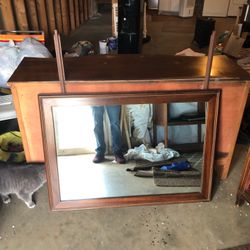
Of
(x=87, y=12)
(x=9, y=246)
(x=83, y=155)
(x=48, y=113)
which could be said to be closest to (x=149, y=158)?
(x=83, y=155)

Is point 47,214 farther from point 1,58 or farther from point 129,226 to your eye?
point 1,58

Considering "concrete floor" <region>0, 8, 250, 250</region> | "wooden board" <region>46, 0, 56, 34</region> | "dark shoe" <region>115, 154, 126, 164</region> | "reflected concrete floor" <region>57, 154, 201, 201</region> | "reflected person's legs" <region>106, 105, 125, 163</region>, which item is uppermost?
"wooden board" <region>46, 0, 56, 34</region>

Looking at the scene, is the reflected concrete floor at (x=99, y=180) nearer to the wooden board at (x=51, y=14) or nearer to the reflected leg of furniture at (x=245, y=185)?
the reflected leg of furniture at (x=245, y=185)

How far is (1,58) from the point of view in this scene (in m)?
1.79

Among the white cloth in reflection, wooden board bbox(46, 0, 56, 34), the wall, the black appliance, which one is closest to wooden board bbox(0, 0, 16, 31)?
the wall

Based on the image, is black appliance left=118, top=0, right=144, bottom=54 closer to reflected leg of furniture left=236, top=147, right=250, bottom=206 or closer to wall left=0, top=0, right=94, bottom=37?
wall left=0, top=0, right=94, bottom=37

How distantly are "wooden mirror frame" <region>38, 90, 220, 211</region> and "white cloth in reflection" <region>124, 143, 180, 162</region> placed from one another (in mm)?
189

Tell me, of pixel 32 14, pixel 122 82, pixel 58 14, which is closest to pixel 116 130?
pixel 122 82

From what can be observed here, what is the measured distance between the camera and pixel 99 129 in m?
1.34

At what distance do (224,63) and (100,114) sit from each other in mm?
767

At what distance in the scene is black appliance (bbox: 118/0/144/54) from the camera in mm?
2691

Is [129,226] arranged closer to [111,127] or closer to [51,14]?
[111,127]

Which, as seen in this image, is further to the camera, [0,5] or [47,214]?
[0,5]

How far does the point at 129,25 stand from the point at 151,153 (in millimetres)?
1819
